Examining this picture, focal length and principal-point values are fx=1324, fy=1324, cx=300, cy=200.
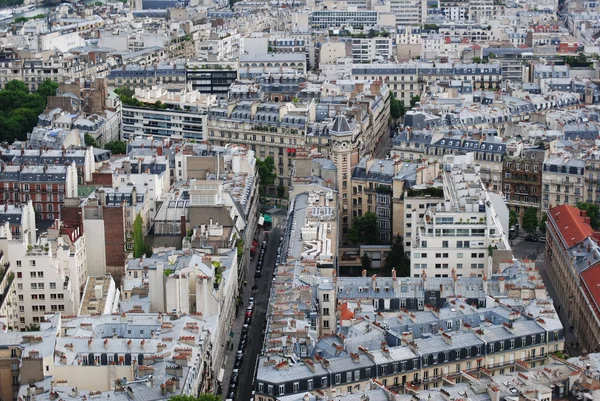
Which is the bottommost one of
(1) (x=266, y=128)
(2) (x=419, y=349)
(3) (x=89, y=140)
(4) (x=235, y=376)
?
(4) (x=235, y=376)

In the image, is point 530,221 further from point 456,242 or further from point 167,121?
point 167,121

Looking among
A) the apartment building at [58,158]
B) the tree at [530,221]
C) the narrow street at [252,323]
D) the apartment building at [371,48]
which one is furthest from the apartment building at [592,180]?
the apartment building at [371,48]

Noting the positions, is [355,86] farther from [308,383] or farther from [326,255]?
[308,383]

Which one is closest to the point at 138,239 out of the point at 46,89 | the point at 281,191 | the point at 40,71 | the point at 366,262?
the point at 366,262

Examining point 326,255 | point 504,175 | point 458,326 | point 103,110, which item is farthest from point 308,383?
point 103,110

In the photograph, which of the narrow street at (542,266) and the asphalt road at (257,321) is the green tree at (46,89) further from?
the narrow street at (542,266)

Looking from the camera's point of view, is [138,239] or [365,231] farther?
[365,231]
